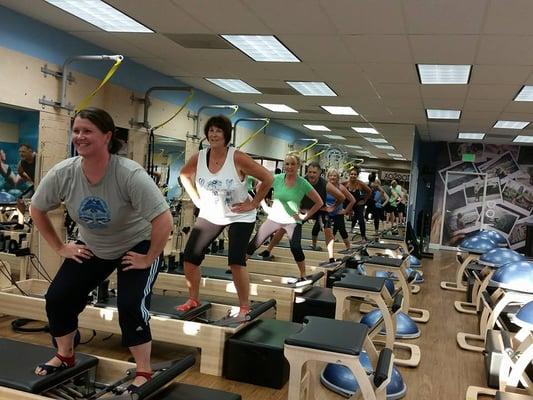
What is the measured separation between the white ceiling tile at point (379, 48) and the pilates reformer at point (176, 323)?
2.16 metres

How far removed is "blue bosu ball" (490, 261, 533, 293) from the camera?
297 cm

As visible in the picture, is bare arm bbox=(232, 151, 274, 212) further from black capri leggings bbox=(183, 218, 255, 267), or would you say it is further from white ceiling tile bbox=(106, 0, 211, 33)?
white ceiling tile bbox=(106, 0, 211, 33)

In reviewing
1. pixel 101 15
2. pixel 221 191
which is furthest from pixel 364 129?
pixel 221 191

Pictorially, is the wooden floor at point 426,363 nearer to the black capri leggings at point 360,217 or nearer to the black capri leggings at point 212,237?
the black capri leggings at point 212,237

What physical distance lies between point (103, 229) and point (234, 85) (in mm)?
4665

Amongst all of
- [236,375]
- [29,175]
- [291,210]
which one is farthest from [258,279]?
[29,175]

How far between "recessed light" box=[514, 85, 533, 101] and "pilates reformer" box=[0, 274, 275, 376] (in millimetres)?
3650

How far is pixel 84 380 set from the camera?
216cm

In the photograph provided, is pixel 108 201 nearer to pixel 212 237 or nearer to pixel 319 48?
pixel 212 237

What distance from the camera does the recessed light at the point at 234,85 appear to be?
19.8 feet

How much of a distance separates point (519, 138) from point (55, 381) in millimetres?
9284

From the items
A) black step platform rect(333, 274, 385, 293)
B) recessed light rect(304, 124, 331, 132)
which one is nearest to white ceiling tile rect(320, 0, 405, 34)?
black step platform rect(333, 274, 385, 293)

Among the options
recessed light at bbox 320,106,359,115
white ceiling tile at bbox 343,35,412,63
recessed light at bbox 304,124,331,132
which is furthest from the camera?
recessed light at bbox 304,124,331,132

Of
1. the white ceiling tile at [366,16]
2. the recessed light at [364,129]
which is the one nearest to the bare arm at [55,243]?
the white ceiling tile at [366,16]
